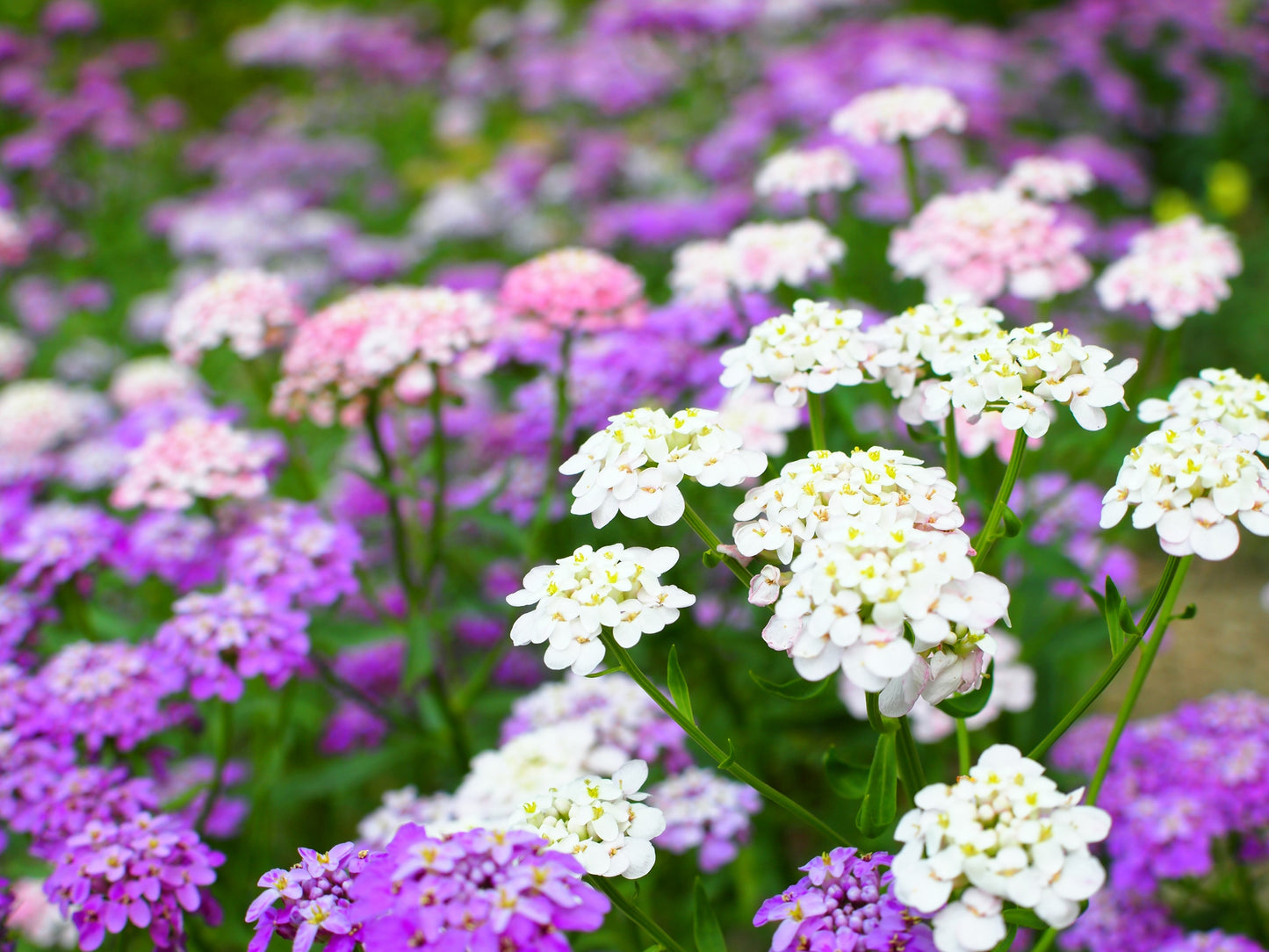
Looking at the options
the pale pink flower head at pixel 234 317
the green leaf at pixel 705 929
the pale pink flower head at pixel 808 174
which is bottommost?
the green leaf at pixel 705 929

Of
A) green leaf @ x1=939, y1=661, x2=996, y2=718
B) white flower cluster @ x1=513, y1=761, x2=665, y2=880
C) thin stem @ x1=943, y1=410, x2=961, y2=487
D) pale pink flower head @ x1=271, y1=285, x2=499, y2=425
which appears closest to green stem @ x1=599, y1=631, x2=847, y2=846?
white flower cluster @ x1=513, y1=761, x2=665, y2=880

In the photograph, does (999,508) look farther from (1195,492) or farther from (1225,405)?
(1225,405)

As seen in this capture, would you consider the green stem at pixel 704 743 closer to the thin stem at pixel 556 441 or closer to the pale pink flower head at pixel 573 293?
the thin stem at pixel 556 441

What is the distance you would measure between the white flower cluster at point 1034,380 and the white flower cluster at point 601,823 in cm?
75

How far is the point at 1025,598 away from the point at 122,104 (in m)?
6.31

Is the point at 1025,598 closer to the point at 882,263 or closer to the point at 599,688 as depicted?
the point at 599,688

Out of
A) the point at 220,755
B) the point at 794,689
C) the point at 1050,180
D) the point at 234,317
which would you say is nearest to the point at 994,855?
the point at 794,689

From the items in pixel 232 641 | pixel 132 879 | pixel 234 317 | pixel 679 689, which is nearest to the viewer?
pixel 679 689

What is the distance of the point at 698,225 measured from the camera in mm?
4680

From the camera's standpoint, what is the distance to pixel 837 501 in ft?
4.63

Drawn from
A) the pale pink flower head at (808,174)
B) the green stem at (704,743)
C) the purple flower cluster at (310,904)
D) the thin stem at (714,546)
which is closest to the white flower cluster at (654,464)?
the thin stem at (714,546)

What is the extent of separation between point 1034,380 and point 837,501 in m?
0.43

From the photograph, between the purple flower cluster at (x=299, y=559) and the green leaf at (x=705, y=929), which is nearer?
the green leaf at (x=705, y=929)

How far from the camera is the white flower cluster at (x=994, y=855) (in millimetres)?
1177
